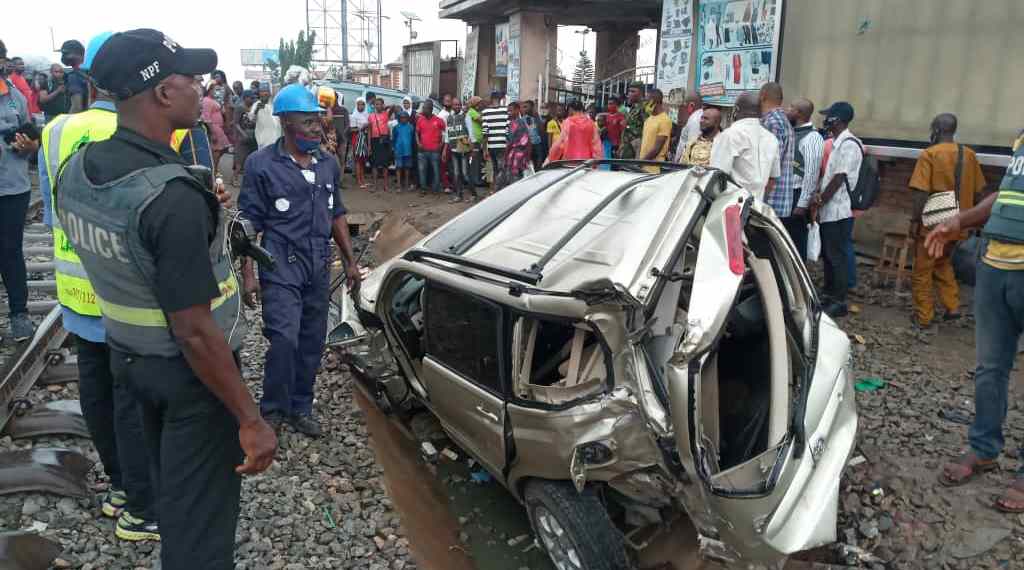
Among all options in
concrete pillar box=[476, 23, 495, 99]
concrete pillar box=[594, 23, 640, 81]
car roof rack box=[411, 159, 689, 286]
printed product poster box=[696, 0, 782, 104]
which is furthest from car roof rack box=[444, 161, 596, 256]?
concrete pillar box=[476, 23, 495, 99]

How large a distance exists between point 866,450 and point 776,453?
5.65ft

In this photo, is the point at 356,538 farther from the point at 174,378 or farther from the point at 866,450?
the point at 866,450

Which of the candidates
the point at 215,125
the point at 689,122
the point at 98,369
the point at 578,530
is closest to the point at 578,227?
the point at 578,530

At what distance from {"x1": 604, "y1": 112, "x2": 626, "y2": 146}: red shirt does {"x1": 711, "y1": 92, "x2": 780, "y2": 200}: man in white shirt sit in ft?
20.8

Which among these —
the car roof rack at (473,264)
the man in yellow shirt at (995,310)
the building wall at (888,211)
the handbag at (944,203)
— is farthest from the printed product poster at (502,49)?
the man in yellow shirt at (995,310)

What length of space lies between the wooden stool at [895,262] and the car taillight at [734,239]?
4.94 m

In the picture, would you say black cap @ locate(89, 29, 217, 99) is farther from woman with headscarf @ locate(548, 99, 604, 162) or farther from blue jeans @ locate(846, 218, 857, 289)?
woman with headscarf @ locate(548, 99, 604, 162)

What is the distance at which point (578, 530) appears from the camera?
2924 mm

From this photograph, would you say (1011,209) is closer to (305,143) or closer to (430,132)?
(305,143)

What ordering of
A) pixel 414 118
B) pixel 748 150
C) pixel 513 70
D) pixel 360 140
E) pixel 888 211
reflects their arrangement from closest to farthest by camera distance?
pixel 748 150 < pixel 888 211 < pixel 414 118 < pixel 360 140 < pixel 513 70

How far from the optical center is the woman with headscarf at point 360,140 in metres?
14.2

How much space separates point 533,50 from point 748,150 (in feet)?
39.0

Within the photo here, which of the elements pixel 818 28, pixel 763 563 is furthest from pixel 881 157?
pixel 763 563

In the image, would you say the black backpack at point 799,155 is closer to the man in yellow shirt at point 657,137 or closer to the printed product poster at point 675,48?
the man in yellow shirt at point 657,137
